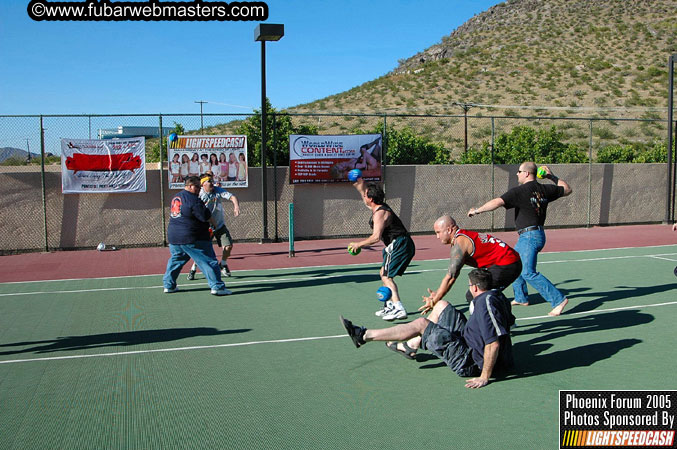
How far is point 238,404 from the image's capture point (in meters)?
5.52

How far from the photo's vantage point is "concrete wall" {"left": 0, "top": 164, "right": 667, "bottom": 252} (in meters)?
16.2

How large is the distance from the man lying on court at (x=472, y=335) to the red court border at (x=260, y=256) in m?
7.64

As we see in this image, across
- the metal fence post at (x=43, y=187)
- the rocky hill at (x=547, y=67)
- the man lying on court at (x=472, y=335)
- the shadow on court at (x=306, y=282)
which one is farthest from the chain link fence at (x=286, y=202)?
the rocky hill at (x=547, y=67)

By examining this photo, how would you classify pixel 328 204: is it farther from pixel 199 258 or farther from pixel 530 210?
pixel 530 210

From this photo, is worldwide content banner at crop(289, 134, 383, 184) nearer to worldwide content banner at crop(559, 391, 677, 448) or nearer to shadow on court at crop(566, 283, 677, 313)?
shadow on court at crop(566, 283, 677, 313)

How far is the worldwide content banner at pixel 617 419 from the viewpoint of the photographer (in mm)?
4609

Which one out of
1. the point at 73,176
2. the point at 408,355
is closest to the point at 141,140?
the point at 73,176

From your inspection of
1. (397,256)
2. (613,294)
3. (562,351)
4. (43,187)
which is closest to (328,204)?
(43,187)

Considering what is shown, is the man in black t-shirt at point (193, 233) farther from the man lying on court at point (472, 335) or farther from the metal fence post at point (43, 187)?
the metal fence post at point (43, 187)

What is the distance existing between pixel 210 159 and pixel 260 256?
11.8ft

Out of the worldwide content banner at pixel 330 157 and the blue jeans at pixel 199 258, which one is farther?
the worldwide content banner at pixel 330 157

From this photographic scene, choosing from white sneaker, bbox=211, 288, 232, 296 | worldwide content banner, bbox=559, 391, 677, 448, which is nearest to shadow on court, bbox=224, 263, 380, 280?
white sneaker, bbox=211, 288, 232, 296

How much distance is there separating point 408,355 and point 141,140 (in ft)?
40.0

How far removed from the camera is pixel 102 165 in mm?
16500
